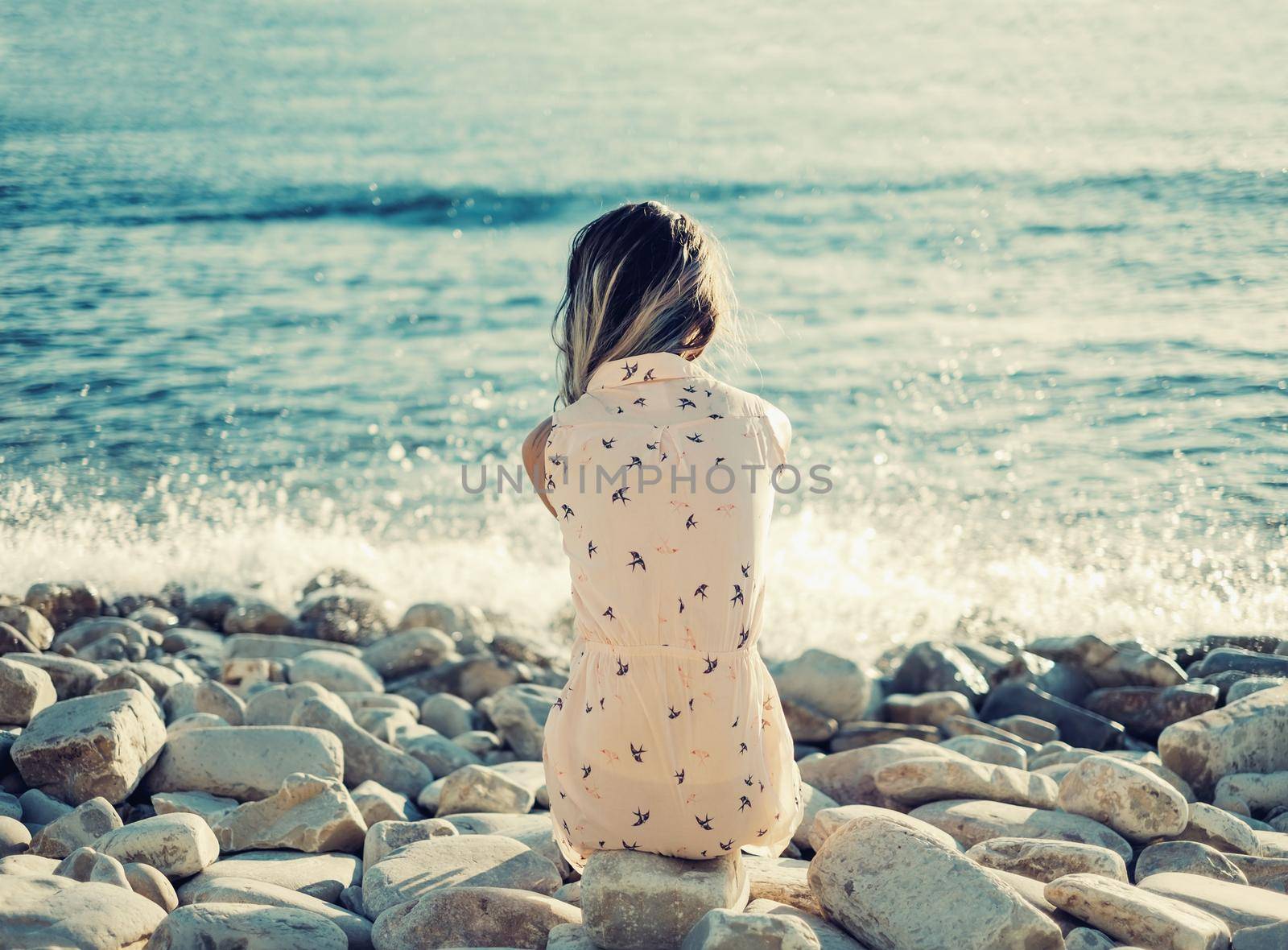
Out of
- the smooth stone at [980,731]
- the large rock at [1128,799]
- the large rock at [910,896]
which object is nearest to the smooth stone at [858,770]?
the large rock at [1128,799]

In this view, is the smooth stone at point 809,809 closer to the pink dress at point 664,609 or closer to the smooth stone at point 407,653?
the pink dress at point 664,609

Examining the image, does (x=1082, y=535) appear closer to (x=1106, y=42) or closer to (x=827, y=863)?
(x=827, y=863)

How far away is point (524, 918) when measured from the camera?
294 centimetres

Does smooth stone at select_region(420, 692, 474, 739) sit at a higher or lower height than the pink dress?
lower

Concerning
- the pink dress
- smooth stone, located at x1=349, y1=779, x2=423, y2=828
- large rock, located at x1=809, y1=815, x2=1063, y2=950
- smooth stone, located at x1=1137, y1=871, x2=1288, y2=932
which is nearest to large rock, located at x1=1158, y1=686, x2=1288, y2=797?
smooth stone, located at x1=1137, y1=871, x2=1288, y2=932

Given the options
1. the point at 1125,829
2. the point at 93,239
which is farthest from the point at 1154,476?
the point at 93,239

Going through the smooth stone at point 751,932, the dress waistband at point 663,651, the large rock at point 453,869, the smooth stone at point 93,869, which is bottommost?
the large rock at point 453,869

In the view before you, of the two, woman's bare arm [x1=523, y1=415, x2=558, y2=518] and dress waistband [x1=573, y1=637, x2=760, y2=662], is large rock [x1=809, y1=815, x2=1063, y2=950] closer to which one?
dress waistband [x1=573, y1=637, x2=760, y2=662]

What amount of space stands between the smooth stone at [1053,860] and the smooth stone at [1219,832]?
37 centimetres

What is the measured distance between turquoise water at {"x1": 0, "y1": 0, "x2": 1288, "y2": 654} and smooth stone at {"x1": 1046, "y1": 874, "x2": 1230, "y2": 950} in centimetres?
164

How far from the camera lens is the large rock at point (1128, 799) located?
11.5ft

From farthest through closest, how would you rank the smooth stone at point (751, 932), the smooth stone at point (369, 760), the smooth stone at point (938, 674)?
the smooth stone at point (938, 674), the smooth stone at point (369, 760), the smooth stone at point (751, 932)

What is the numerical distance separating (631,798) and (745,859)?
66 centimetres

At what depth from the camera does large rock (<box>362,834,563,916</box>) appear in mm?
3115
